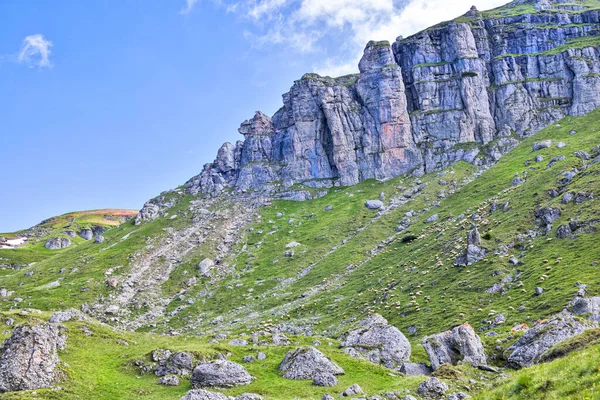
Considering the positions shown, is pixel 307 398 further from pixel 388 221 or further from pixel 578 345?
pixel 388 221

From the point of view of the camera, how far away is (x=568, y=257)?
8012 centimetres

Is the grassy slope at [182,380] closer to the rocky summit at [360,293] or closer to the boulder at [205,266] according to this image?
the rocky summit at [360,293]

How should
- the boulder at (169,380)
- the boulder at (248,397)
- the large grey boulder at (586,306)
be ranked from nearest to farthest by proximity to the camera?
the boulder at (248,397), the boulder at (169,380), the large grey boulder at (586,306)

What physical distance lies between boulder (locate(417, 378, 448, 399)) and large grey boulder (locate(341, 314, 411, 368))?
45.2 ft

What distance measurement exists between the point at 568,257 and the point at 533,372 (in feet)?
229

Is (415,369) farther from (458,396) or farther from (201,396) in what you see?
(201,396)

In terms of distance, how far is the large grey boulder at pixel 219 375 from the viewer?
42.2 meters

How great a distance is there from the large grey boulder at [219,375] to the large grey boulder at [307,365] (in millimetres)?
4377

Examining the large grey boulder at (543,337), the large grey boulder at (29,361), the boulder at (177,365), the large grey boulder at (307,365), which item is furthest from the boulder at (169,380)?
the large grey boulder at (543,337)

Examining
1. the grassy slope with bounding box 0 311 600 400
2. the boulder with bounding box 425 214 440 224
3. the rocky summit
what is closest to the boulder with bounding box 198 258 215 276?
the rocky summit

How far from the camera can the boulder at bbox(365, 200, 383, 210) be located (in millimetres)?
175650

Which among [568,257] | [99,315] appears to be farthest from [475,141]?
[99,315]

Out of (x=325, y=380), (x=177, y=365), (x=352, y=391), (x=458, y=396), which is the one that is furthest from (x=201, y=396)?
(x=458, y=396)

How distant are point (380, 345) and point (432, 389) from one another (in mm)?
17373
